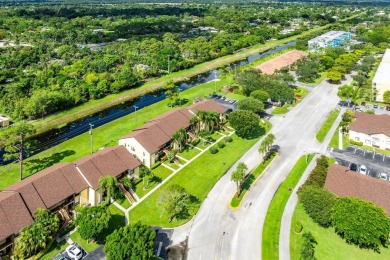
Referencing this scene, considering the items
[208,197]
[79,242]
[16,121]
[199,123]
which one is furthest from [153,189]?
[16,121]

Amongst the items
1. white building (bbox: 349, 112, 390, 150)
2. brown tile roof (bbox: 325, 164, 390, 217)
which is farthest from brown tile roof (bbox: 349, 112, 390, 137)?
brown tile roof (bbox: 325, 164, 390, 217)

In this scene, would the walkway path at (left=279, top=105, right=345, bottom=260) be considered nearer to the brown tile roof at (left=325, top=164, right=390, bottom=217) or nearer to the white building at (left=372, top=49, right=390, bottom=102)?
the brown tile roof at (left=325, top=164, right=390, bottom=217)

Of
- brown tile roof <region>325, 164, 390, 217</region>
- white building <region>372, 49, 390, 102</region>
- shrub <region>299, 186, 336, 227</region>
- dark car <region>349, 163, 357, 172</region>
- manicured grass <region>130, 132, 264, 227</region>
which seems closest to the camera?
shrub <region>299, 186, 336, 227</region>

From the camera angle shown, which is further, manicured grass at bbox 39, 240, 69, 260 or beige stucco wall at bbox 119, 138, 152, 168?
beige stucco wall at bbox 119, 138, 152, 168

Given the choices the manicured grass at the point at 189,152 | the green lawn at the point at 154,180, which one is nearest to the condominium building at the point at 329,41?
the manicured grass at the point at 189,152

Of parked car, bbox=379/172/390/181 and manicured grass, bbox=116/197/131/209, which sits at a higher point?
parked car, bbox=379/172/390/181

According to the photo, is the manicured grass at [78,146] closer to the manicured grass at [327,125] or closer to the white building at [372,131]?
the manicured grass at [327,125]
